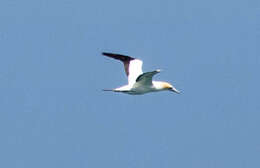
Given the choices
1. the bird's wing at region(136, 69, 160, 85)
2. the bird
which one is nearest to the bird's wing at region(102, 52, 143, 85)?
the bird

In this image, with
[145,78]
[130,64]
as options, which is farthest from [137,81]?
[130,64]

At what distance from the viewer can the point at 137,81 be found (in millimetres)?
60062

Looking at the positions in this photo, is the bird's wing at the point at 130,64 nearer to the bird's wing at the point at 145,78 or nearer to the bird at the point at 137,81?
the bird at the point at 137,81

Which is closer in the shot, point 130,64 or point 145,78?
point 145,78

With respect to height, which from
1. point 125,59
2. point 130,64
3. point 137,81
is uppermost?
point 125,59

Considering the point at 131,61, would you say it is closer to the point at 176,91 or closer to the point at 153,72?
the point at 176,91

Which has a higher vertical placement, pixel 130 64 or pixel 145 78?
pixel 130 64

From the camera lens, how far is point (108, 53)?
66812mm

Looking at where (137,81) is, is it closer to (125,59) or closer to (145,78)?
(145,78)

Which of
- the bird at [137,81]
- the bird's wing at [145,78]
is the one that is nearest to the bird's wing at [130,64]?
the bird at [137,81]

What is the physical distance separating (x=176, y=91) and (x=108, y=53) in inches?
234

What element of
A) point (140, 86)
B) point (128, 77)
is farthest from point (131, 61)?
point (140, 86)

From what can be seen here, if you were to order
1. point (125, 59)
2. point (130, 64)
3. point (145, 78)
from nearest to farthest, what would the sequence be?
1. point (145, 78)
2. point (130, 64)
3. point (125, 59)

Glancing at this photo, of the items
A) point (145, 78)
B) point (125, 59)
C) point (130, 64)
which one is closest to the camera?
point (145, 78)
